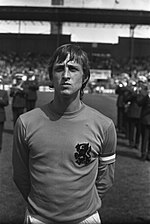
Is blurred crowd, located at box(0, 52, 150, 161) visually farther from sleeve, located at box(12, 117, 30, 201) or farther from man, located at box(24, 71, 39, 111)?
sleeve, located at box(12, 117, 30, 201)

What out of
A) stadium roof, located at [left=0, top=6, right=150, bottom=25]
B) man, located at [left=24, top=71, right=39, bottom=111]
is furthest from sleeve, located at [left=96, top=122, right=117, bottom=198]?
man, located at [left=24, top=71, right=39, bottom=111]

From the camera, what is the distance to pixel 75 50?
118 cm

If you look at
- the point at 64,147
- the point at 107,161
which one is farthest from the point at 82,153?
the point at 107,161

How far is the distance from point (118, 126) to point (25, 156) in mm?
6972

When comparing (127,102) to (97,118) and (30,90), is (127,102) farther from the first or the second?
(97,118)

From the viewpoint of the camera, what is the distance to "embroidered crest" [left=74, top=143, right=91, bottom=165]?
114 centimetres

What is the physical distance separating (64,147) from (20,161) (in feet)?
0.58

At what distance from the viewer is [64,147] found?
114 cm

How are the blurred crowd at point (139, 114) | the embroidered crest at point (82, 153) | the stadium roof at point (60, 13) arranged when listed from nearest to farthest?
the embroidered crest at point (82, 153)
the blurred crowd at point (139, 114)
the stadium roof at point (60, 13)

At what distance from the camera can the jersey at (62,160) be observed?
3.75 ft

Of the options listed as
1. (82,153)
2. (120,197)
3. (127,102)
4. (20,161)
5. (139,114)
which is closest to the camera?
(82,153)

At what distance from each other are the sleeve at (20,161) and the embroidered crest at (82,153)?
151mm

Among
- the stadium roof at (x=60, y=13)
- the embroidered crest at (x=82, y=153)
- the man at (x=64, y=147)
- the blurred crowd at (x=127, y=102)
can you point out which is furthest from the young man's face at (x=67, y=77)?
the stadium roof at (x=60, y=13)

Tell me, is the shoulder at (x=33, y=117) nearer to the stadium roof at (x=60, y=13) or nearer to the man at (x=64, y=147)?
the man at (x=64, y=147)
